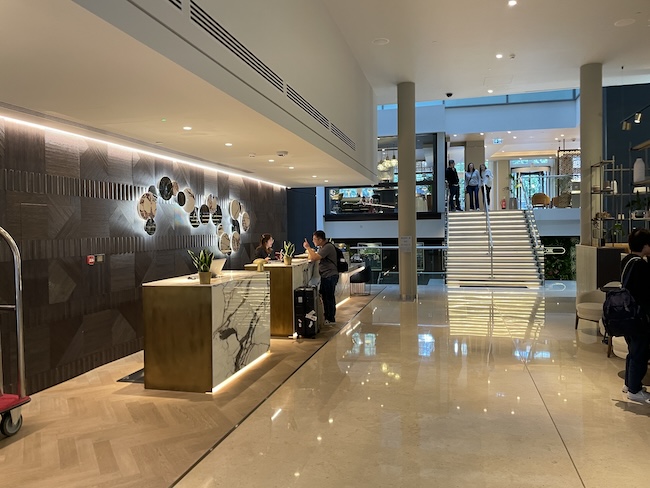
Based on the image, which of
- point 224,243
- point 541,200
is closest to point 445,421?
point 224,243

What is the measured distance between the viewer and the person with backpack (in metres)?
4.62

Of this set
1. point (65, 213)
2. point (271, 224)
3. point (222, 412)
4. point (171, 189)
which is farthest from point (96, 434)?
point (271, 224)

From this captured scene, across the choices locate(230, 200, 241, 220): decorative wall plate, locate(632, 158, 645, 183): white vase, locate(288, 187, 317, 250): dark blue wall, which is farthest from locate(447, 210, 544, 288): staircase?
locate(230, 200, 241, 220): decorative wall plate

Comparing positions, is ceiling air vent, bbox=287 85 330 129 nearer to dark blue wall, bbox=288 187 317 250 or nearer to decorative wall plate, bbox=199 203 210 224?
decorative wall plate, bbox=199 203 210 224

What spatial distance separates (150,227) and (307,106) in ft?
9.21

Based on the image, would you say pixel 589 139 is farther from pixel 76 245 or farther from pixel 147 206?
pixel 76 245

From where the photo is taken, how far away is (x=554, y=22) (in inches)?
343

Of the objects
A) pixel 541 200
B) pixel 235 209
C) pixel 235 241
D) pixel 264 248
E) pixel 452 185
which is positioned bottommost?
pixel 264 248

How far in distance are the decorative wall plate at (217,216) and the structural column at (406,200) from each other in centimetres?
431

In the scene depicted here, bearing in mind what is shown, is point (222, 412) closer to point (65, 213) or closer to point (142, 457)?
point (142, 457)

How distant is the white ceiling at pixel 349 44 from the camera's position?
11.0 feet

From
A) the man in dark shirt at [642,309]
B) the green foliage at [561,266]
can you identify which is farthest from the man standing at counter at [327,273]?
the green foliage at [561,266]

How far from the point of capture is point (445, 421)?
4.30 m

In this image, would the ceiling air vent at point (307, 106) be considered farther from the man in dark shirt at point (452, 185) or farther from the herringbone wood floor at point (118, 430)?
the man in dark shirt at point (452, 185)
